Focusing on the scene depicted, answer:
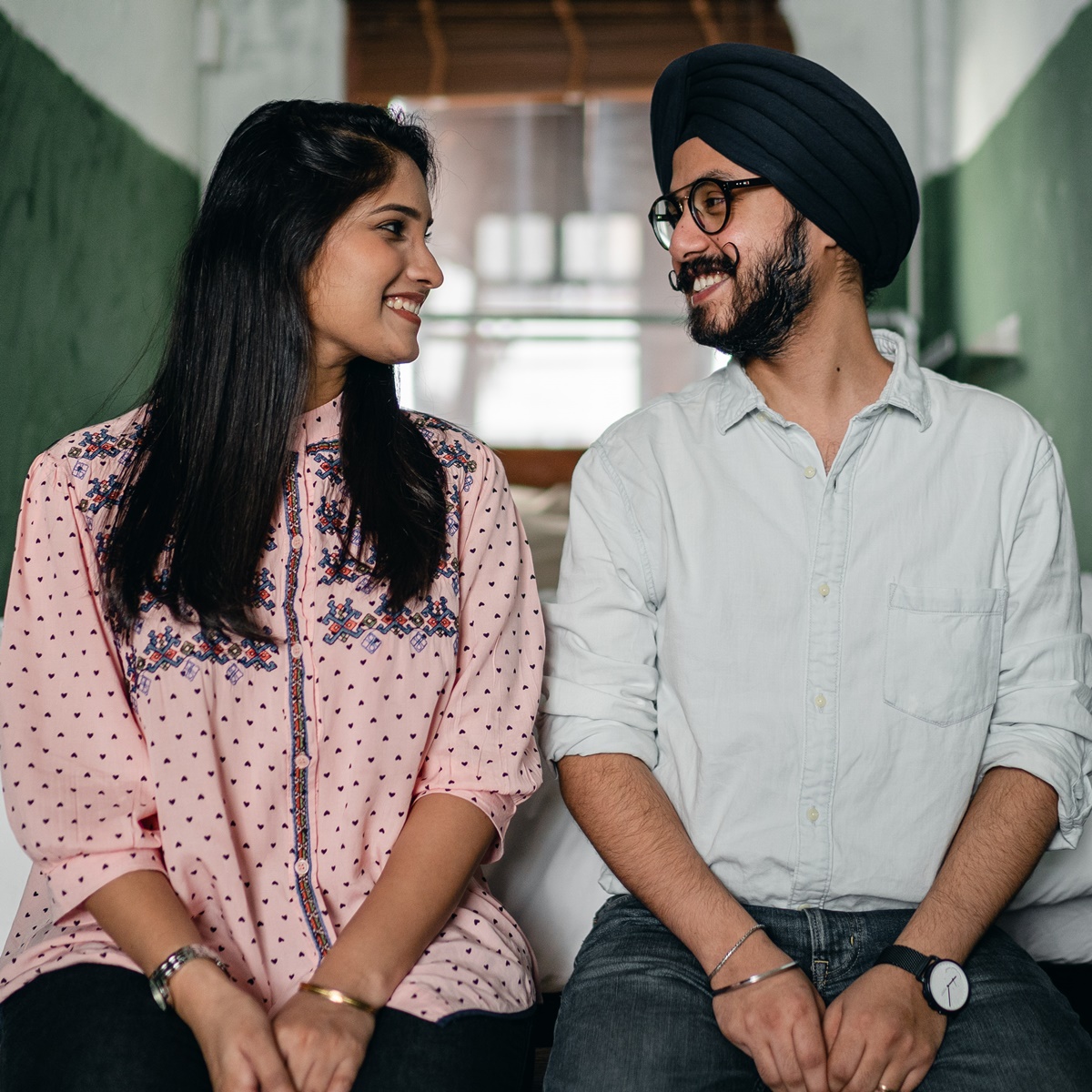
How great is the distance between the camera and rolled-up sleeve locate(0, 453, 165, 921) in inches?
43.3

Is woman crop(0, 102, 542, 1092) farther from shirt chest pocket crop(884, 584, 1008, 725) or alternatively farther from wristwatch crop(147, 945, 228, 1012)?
shirt chest pocket crop(884, 584, 1008, 725)

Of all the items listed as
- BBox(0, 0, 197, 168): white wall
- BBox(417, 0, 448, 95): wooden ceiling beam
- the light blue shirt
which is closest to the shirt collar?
the light blue shirt

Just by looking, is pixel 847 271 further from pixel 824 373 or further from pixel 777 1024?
pixel 777 1024

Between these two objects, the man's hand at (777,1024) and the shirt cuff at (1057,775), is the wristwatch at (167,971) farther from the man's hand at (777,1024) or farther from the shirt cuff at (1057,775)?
the shirt cuff at (1057,775)

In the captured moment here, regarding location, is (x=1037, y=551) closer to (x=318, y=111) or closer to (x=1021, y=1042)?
(x=1021, y=1042)

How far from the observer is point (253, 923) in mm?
1109

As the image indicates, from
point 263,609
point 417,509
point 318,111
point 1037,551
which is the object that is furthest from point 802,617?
point 318,111

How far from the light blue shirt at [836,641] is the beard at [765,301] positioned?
0.09 m

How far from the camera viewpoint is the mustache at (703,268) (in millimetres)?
1365

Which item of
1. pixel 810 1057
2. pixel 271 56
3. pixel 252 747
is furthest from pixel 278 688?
pixel 271 56

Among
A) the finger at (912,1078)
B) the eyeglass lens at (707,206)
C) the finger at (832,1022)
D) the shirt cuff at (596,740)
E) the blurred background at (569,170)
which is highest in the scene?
the blurred background at (569,170)

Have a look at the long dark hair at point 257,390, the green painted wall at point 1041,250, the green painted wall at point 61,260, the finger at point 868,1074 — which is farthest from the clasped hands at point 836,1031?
the green painted wall at point 1041,250

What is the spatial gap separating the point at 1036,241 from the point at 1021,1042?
2.82m

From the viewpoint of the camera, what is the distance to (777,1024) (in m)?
1.04
